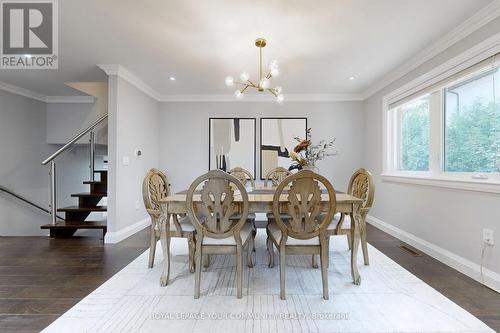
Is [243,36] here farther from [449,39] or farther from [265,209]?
[449,39]

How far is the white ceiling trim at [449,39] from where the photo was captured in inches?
77.7

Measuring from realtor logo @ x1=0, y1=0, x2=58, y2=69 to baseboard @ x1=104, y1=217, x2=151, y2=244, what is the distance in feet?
7.77

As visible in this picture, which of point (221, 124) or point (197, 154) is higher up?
point (221, 124)

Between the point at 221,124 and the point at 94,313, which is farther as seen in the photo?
the point at 221,124

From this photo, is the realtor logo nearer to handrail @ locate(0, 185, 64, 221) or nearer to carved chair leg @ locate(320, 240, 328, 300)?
handrail @ locate(0, 185, 64, 221)

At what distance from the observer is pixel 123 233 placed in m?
3.30

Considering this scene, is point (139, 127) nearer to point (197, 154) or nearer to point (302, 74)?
point (197, 154)

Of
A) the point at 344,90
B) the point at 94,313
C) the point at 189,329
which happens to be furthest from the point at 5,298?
the point at 344,90

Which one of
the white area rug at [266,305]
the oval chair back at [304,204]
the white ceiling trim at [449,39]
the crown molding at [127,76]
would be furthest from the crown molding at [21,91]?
the white ceiling trim at [449,39]

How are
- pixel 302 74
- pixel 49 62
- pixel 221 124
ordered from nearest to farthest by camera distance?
1. pixel 49 62
2. pixel 302 74
3. pixel 221 124

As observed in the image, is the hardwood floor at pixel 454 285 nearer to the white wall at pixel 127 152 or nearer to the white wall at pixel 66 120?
the white wall at pixel 127 152

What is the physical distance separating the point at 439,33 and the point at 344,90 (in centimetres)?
188

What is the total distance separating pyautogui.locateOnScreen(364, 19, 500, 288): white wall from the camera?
2.04m

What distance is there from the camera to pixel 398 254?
2697 millimetres
